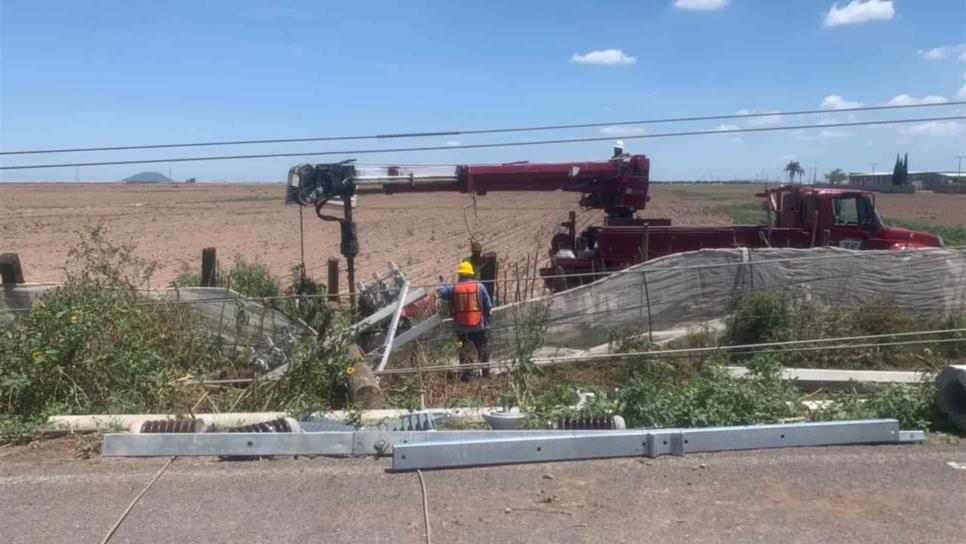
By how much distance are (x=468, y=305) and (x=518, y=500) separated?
5.57 m

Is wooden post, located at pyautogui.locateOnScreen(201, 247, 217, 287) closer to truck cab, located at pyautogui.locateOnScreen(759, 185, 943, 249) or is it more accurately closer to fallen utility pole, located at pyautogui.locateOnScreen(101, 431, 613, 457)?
fallen utility pole, located at pyautogui.locateOnScreen(101, 431, 613, 457)

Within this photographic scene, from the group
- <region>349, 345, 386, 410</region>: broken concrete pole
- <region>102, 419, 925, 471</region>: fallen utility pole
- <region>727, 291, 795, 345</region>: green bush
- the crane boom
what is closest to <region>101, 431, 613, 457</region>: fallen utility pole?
<region>102, 419, 925, 471</region>: fallen utility pole

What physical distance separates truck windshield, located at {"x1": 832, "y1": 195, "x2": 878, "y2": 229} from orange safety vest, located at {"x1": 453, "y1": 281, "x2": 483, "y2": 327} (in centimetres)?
846

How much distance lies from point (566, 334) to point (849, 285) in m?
4.00

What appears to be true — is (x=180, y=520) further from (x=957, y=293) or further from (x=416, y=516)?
(x=957, y=293)

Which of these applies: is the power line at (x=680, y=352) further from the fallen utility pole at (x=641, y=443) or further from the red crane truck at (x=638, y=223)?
the red crane truck at (x=638, y=223)

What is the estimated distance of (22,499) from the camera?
5262mm

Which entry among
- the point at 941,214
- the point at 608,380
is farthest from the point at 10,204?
the point at 608,380

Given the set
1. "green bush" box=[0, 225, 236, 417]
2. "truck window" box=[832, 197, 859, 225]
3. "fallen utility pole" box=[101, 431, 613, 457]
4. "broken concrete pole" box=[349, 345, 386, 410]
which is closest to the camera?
"fallen utility pole" box=[101, 431, 613, 457]

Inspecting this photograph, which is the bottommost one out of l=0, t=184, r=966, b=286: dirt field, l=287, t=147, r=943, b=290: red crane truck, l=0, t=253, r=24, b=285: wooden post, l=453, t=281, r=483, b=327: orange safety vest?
l=0, t=184, r=966, b=286: dirt field

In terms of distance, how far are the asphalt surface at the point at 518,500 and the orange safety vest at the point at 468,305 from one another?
15.6 ft

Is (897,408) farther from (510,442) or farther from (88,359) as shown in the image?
(88,359)

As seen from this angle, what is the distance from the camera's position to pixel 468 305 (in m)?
10.6

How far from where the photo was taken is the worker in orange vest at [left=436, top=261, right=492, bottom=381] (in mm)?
10547
